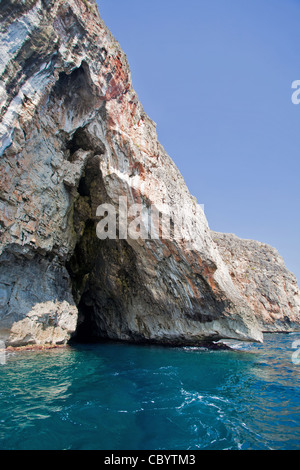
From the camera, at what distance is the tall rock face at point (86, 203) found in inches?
467

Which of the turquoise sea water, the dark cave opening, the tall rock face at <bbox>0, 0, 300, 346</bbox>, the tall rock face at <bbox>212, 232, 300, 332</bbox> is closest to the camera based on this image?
the turquoise sea water

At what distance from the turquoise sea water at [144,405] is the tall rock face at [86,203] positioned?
4.85 metres

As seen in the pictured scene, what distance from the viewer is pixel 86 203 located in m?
18.6

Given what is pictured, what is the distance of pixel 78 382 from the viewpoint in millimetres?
9234

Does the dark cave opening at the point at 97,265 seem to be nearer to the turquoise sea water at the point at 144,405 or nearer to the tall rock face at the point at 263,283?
the turquoise sea water at the point at 144,405

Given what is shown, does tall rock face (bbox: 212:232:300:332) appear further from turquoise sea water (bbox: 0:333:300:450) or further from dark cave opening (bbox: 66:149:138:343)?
turquoise sea water (bbox: 0:333:300:450)

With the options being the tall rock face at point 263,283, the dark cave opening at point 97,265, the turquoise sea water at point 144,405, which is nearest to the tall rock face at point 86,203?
the dark cave opening at point 97,265

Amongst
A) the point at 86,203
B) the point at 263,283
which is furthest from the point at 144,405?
the point at 263,283

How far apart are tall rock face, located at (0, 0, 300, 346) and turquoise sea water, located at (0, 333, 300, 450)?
4.85m

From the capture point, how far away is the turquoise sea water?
5438 mm

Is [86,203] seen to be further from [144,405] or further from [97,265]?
[144,405]

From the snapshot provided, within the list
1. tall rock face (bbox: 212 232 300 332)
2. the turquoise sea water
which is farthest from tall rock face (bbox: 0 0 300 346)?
tall rock face (bbox: 212 232 300 332)

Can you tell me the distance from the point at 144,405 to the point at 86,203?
47.1 ft
